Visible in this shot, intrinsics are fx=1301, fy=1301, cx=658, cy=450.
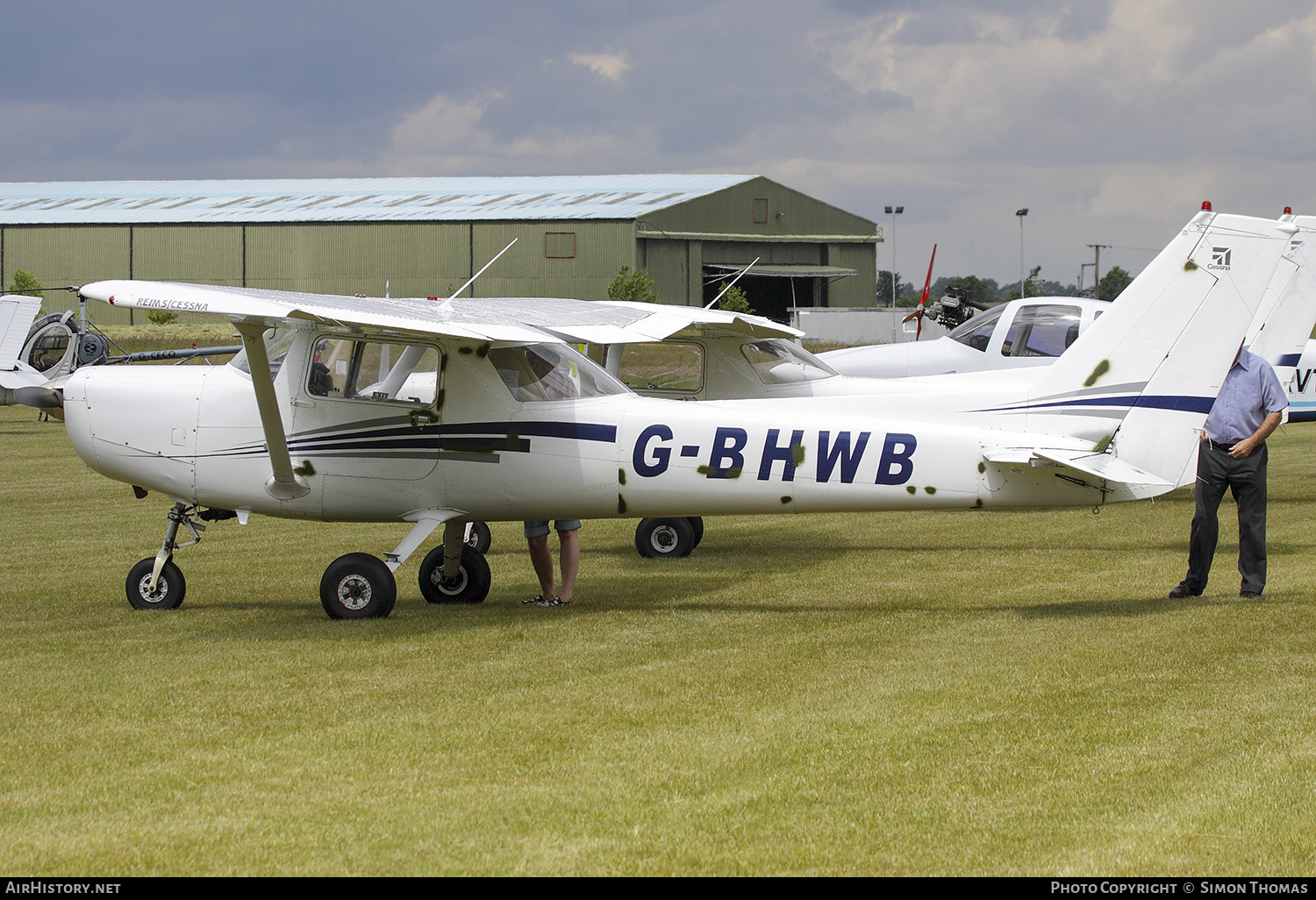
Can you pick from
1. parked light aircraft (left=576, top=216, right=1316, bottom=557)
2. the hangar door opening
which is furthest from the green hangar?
parked light aircraft (left=576, top=216, right=1316, bottom=557)

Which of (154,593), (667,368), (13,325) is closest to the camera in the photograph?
(154,593)

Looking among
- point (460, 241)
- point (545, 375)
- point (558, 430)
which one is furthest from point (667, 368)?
point (460, 241)

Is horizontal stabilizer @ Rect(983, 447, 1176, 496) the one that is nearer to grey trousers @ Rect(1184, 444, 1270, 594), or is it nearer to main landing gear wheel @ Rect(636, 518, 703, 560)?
grey trousers @ Rect(1184, 444, 1270, 594)

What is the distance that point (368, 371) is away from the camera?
28.3ft

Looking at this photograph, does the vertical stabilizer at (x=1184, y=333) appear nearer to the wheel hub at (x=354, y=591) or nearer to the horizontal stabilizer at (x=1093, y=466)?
the horizontal stabilizer at (x=1093, y=466)

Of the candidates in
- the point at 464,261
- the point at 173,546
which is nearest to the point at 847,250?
the point at 464,261

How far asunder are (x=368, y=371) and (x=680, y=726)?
13.2ft

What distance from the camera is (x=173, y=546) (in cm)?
898

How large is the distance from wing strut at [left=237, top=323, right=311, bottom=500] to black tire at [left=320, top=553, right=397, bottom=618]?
61 centimetres

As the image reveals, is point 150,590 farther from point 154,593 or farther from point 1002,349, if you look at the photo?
point 1002,349

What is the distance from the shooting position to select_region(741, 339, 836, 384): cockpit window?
13.0m

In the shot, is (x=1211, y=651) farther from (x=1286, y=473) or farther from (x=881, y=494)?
(x=1286, y=473)
